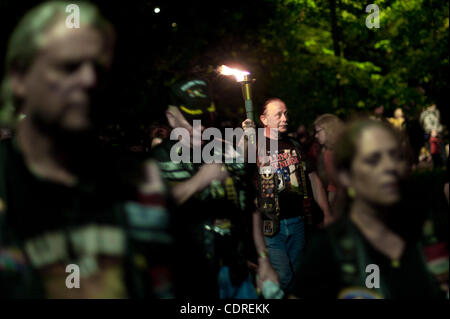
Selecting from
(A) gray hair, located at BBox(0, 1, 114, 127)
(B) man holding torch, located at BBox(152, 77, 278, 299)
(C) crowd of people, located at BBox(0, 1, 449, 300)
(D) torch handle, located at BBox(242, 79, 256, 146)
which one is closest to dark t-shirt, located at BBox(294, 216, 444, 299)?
(C) crowd of people, located at BBox(0, 1, 449, 300)

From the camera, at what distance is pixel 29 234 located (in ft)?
6.70

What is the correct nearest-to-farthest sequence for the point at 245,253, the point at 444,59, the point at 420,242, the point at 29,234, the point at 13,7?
the point at 29,234 < the point at 420,242 < the point at 245,253 < the point at 13,7 < the point at 444,59

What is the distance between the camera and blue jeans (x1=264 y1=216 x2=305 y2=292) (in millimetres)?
6660

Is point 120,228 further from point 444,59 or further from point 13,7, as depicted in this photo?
point 444,59

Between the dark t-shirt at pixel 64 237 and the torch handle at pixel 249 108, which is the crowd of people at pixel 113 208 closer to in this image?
the dark t-shirt at pixel 64 237

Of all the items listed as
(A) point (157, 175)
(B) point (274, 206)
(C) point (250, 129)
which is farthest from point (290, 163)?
(A) point (157, 175)

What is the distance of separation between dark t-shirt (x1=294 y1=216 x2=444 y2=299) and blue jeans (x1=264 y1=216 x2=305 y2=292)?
13.6ft

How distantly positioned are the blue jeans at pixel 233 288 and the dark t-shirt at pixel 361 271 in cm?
155

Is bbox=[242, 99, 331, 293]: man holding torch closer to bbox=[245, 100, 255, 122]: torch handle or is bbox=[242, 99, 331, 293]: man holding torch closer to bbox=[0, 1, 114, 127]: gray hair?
bbox=[245, 100, 255, 122]: torch handle

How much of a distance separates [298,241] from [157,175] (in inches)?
187

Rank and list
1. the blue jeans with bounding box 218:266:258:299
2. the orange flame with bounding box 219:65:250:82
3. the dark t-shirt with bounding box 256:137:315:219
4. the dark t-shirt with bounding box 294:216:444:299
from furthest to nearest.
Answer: the dark t-shirt with bounding box 256:137:315:219, the orange flame with bounding box 219:65:250:82, the blue jeans with bounding box 218:266:258:299, the dark t-shirt with bounding box 294:216:444:299

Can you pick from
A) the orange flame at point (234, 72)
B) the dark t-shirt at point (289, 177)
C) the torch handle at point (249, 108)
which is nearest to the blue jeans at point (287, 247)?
the dark t-shirt at point (289, 177)

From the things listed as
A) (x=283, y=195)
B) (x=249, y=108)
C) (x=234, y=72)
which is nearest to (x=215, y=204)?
(x=249, y=108)
